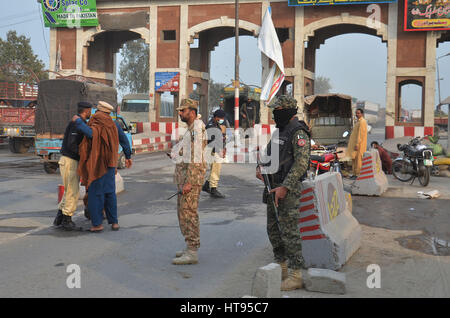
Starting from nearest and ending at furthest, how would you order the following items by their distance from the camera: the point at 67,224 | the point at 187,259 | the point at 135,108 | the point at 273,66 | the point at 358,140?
the point at 187,259 < the point at 67,224 < the point at 358,140 < the point at 273,66 < the point at 135,108

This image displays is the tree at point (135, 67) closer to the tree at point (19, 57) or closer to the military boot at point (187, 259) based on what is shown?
the tree at point (19, 57)

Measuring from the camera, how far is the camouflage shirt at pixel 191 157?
18.1 feet

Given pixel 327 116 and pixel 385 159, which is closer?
pixel 385 159

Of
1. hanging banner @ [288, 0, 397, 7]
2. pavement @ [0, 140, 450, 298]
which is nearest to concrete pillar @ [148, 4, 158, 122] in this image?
hanging banner @ [288, 0, 397, 7]

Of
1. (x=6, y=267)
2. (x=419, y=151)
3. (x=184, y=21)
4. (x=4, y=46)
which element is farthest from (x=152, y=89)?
(x=6, y=267)

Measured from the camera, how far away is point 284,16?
31094mm

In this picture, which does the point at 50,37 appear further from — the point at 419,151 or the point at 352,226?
the point at 352,226

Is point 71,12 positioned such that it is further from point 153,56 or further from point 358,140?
point 358,140

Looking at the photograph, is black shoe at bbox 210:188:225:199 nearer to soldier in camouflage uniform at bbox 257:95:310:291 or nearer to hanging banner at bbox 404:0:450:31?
soldier in camouflage uniform at bbox 257:95:310:291

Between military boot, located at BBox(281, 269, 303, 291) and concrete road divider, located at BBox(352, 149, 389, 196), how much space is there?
6891 millimetres

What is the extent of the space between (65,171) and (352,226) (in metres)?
4.07

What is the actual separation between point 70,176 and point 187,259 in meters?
2.75

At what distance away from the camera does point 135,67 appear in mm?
73312

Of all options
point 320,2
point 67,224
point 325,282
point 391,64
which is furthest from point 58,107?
point 391,64
